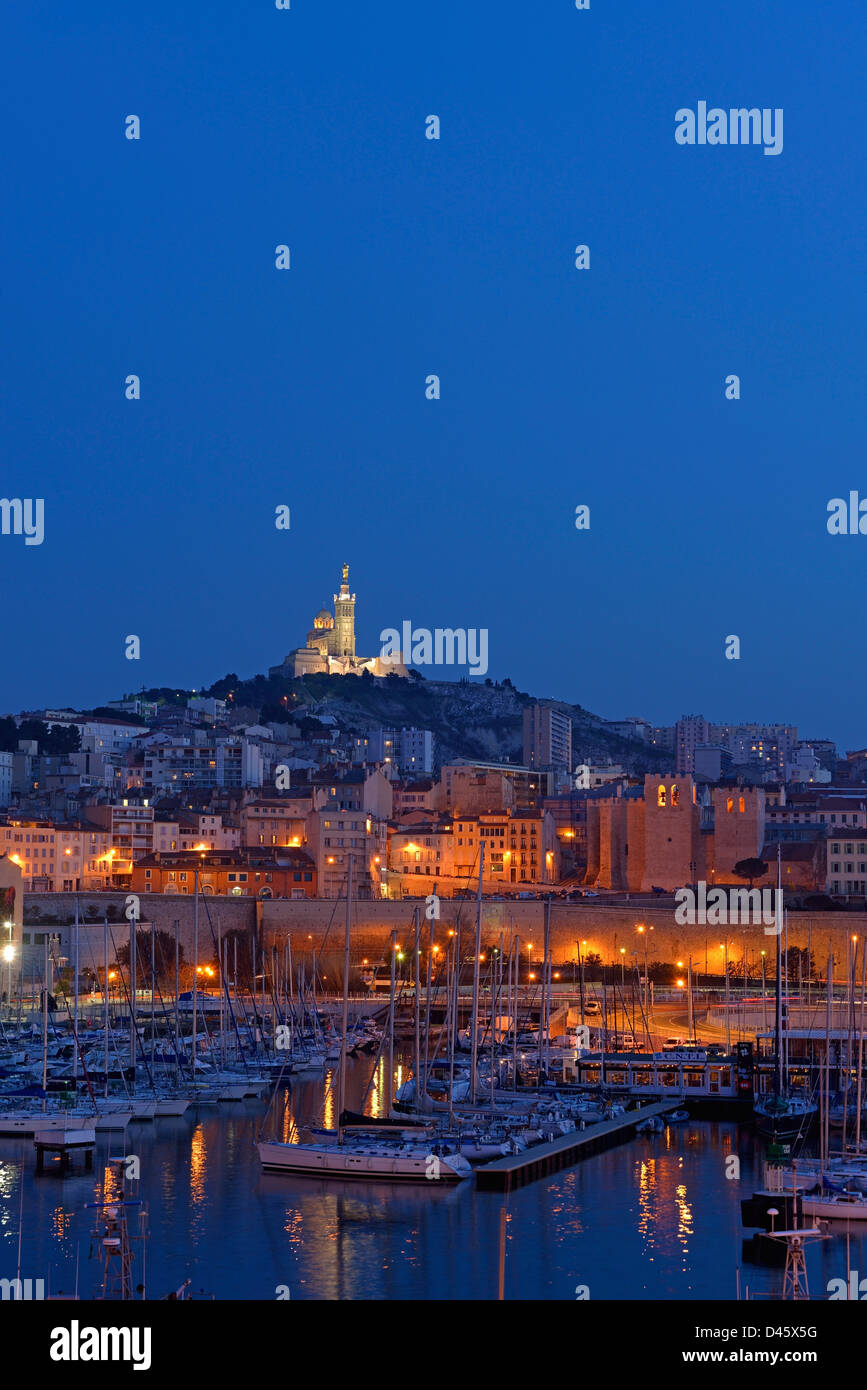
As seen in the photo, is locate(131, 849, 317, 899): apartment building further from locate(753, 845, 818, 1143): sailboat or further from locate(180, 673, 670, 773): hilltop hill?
locate(180, 673, 670, 773): hilltop hill

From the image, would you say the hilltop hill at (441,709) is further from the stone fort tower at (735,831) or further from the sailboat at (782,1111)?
the sailboat at (782,1111)

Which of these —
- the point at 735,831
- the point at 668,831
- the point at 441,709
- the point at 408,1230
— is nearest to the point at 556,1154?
the point at 408,1230

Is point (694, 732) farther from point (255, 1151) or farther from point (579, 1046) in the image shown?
point (255, 1151)

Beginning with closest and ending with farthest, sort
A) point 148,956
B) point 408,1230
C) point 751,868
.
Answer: point 408,1230
point 148,956
point 751,868

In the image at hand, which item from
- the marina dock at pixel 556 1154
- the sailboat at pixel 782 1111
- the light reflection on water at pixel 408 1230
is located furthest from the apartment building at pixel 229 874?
the light reflection on water at pixel 408 1230


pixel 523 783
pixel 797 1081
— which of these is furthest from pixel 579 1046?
pixel 523 783

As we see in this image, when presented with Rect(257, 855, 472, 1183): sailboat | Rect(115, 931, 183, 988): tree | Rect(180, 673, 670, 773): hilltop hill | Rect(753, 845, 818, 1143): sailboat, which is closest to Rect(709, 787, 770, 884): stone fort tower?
Rect(115, 931, 183, 988): tree

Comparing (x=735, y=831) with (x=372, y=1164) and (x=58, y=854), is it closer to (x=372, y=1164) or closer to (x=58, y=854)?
(x=58, y=854)
